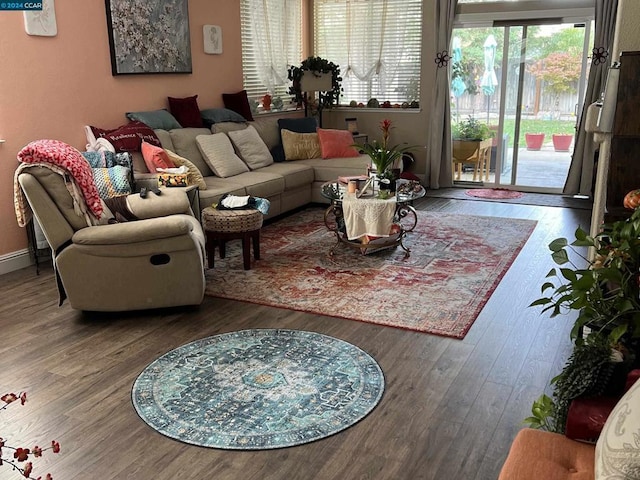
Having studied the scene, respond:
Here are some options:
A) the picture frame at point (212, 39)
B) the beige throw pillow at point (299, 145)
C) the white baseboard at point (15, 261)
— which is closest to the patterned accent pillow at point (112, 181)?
the white baseboard at point (15, 261)

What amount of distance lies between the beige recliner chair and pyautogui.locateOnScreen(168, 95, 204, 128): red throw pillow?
2.54 meters

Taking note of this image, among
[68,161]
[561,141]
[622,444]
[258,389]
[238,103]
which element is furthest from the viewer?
[561,141]

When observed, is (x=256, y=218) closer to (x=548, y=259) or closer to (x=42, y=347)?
(x=42, y=347)

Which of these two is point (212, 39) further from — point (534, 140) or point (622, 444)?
→ point (622, 444)

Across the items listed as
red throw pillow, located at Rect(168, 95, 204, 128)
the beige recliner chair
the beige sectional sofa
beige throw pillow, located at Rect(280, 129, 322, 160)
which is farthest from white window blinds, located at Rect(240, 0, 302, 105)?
the beige recliner chair

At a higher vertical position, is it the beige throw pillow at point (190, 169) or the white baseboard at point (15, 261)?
Answer: the beige throw pillow at point (190, 169)

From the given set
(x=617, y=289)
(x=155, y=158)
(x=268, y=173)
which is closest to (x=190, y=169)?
(x=155, y=158)

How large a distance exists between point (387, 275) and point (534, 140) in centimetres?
403

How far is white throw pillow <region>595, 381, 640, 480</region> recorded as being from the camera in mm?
1344

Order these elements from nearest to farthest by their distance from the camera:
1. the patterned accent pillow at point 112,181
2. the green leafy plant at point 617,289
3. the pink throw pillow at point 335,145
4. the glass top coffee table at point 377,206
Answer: the green leafy plant at point 617,289
the patterned accent pillow at point 112,181
the glass top coffee table at point 377,206
the pink throw pillow at point 335,145

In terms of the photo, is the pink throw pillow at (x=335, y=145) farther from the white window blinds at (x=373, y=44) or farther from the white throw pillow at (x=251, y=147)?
the white window blinds at (x=373, y=44)

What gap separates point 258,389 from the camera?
289 cm

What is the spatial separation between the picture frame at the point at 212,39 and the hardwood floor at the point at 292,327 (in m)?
3.21

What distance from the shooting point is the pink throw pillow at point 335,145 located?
22.9 ft
